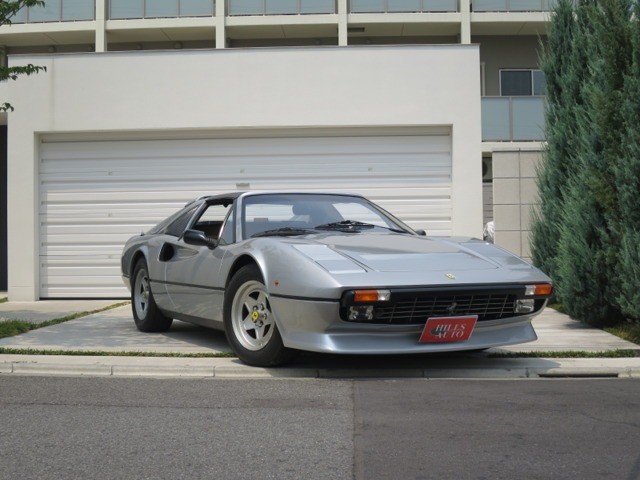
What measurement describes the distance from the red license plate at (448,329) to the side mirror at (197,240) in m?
2.04

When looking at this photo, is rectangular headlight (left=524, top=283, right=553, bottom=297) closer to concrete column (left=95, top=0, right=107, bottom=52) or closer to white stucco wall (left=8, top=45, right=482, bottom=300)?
white stucco wall (left=8, top=45, right=482, bottom=300)

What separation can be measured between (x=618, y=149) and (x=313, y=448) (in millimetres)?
5129

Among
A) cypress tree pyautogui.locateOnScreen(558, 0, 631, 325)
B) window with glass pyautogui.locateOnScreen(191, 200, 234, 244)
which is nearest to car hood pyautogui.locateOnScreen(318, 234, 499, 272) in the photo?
window with glass pyautogui.locateOnScreen(191, 200, 234, 244)

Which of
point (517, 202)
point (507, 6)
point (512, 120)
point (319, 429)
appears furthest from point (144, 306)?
point (507, 6)

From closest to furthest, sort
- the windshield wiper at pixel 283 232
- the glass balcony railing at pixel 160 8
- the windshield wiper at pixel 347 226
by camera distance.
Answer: the windshield wiper at pixel 283 232
the windshield wiper at pixel 347 226
the glass balcony railing at pixel 160 8

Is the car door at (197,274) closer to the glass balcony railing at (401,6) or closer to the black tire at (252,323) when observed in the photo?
the black tire at (252,323)

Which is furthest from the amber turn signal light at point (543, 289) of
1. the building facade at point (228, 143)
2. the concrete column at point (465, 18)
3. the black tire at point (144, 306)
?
the concrete column at point (465, 18)

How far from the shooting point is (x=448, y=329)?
540cm

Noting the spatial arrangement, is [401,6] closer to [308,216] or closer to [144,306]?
[144,306]

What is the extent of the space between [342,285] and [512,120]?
16446 millimetres

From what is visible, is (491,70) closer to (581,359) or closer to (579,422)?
(581,359)

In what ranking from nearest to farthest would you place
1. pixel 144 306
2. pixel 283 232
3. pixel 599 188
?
pixel 283 232, pixel 599 188, pixel 144 306

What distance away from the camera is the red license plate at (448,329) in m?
5.33

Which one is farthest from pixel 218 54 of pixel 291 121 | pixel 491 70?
pixel 491 70
